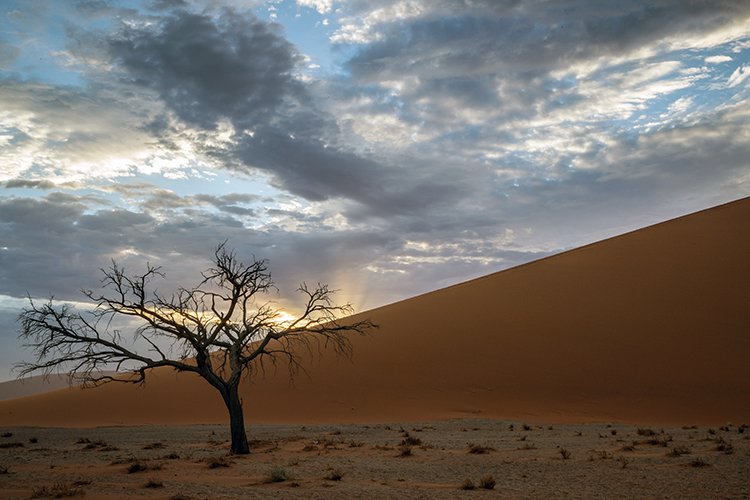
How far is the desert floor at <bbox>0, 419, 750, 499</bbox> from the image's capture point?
8422 millimetres

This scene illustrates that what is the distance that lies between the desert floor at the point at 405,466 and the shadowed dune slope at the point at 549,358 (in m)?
4.79

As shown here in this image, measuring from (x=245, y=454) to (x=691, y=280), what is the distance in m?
26.2

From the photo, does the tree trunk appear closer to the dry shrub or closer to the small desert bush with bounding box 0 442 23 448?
the dry shrub

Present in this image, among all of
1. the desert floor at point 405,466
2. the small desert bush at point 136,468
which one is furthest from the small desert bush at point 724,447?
the small desert bush at point 136,468

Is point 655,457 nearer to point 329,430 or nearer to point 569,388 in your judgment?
point 329,430

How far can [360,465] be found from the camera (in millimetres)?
11227

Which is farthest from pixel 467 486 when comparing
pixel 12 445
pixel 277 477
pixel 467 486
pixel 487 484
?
pixel 12 445

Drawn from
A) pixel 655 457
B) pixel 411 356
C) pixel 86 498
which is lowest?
pixel 655 457

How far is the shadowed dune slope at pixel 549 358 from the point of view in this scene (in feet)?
72.5

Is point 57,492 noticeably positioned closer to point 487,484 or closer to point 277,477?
point 277,477

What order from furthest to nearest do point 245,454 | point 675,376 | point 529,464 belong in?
point 675,376 → point 245,454 → point 529,464

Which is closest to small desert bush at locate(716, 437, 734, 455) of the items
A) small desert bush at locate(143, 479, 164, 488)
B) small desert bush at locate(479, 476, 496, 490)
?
small desert bush at locate(479, 476, 496, 490)

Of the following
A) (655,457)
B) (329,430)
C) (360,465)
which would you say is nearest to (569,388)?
(329,430)

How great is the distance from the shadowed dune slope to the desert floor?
479 cm
